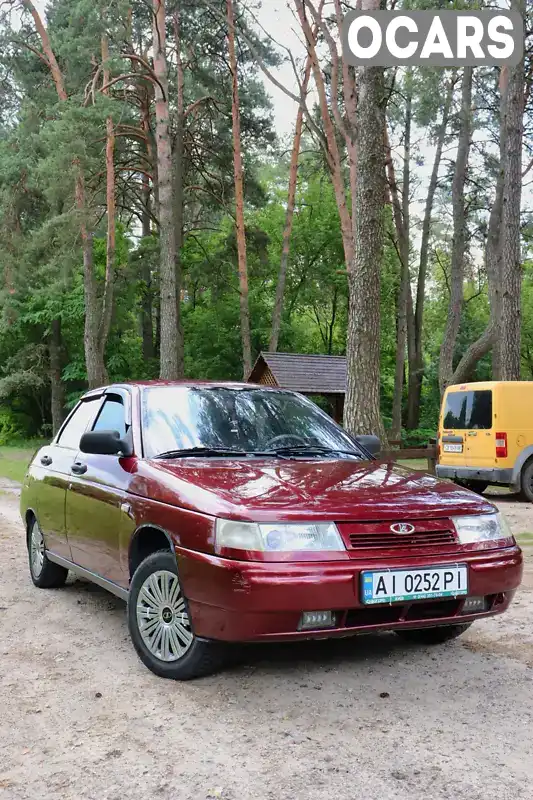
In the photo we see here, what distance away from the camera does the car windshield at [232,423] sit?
15.8ft

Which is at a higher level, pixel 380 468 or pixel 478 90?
pixel 478 90

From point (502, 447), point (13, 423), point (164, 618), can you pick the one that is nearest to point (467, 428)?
point (502, 447)

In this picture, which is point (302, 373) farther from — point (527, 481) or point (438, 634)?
point (438, 634)

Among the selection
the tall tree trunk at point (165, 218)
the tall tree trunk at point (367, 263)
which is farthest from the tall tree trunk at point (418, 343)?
the tall tree trunk at point (367, 263)

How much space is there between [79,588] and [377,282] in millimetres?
6535

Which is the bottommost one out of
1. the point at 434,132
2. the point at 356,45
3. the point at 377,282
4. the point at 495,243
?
the point at 377,282

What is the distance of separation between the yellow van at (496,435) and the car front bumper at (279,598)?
882 cm

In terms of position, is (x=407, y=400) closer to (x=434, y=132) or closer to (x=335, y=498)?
(x=434, y=132)

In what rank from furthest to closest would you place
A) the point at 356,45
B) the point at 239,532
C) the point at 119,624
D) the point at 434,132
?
the point at 434,132
the point at 356,45
the point at 119,624
the point at 239,532

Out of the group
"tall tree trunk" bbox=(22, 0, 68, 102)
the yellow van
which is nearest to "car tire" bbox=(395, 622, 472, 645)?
the yellow van

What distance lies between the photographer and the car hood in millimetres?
3719

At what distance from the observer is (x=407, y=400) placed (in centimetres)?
3856

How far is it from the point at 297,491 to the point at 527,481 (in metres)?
9.23

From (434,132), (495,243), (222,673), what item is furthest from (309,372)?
(222,673)
